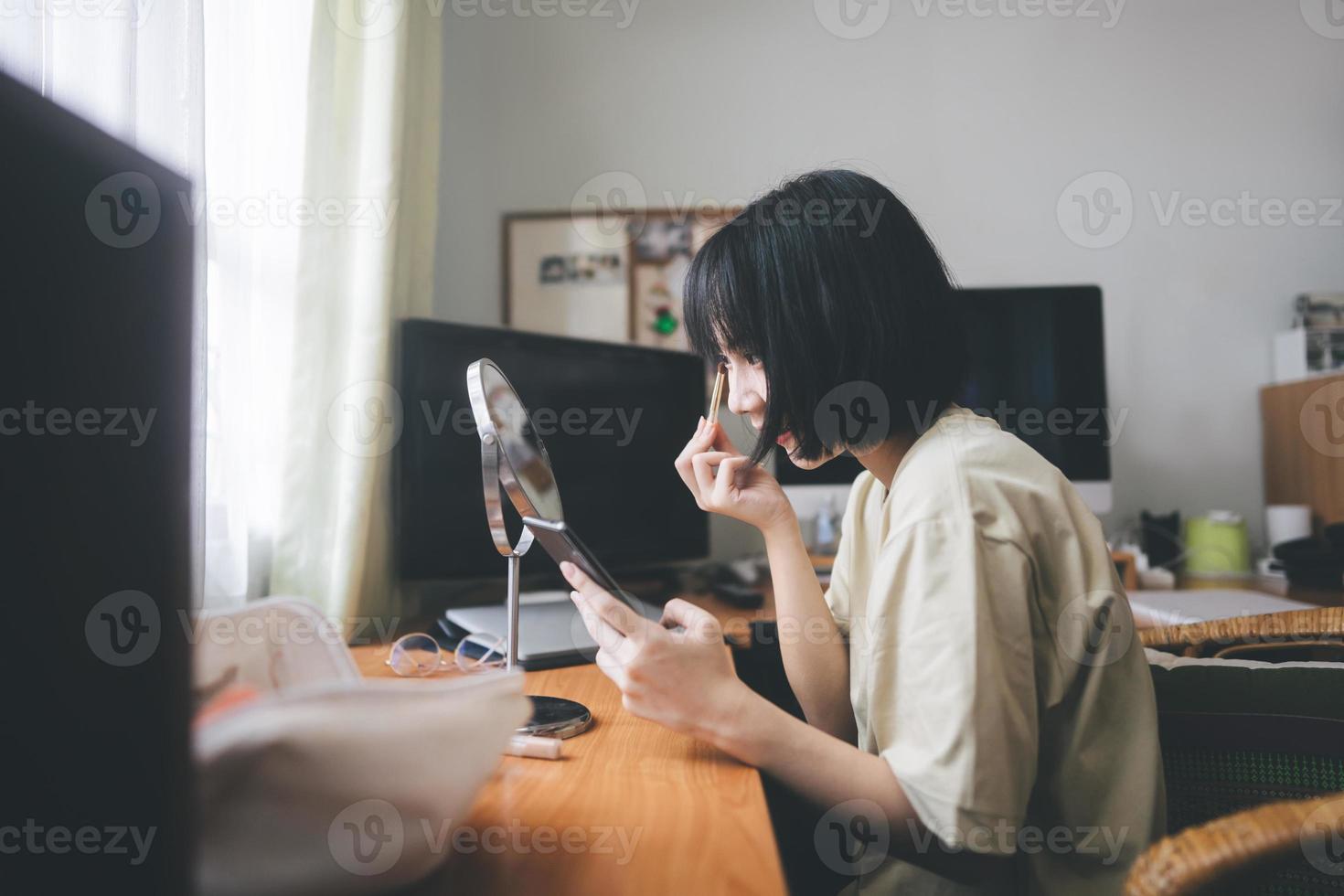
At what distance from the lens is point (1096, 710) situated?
0.67 meters

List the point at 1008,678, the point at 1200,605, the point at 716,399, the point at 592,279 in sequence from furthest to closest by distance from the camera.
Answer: the point at 592,279 → the point at 1200,605 → the point at 716,399 → the point at 1008,678

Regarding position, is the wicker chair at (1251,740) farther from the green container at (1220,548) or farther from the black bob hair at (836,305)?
the green container at (1220,548)

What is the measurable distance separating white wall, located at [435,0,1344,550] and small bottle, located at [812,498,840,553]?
766mm

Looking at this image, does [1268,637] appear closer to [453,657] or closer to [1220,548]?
[453,657]

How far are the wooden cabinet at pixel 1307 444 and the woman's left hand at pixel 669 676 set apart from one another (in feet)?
5.93

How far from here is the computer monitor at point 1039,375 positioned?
1.70 m

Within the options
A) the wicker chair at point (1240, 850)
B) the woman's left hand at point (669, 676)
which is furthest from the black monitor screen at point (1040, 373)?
the wicker chair at point (1240, 850)

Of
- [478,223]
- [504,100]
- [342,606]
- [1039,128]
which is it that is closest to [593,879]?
[342,606]

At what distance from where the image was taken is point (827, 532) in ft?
5.85

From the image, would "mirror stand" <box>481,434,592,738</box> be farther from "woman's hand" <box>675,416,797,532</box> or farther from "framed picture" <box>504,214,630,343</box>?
"framed picture" <box>504,214,630,343</box>

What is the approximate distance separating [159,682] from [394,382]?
1021 mm

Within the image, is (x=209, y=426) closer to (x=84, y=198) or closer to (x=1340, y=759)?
(x=84, y=198)

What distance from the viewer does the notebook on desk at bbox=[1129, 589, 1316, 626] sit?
4.44ft

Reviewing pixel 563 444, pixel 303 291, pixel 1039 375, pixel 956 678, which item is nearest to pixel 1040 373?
pixel 1039 375
